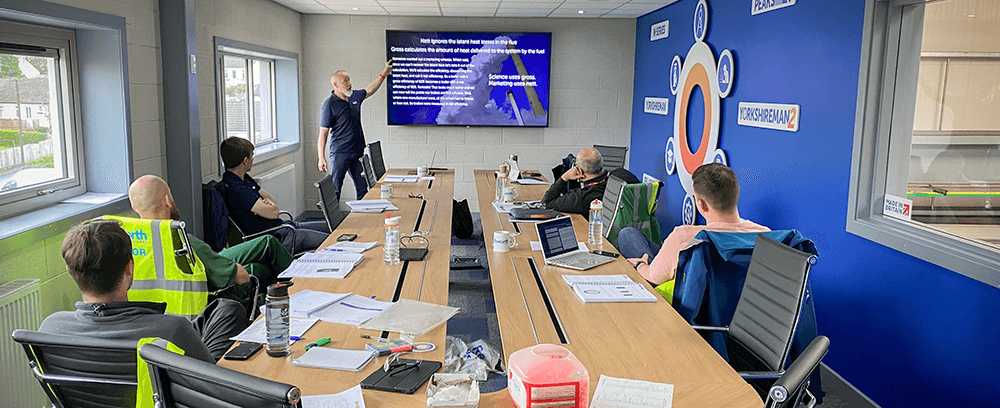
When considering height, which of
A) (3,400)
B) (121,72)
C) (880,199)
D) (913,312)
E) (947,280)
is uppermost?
(121,72)

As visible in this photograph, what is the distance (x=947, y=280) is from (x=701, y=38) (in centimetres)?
367

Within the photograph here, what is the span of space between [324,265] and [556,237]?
1.10 metres

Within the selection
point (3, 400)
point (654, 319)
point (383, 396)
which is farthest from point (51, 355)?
point (654, 319)

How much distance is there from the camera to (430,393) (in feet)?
6.15

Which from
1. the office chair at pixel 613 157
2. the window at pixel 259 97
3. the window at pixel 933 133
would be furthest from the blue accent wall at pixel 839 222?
the window at pixel 259 97

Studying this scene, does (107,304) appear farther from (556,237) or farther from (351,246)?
(556,237)

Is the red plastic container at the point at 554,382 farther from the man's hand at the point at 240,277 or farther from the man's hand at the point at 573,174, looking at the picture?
the man's hand at the point at 573,174

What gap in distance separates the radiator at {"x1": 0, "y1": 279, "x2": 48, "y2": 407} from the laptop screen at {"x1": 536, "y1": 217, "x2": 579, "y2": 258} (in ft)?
7.48

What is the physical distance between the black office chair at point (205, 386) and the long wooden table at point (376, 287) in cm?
Answer: 39

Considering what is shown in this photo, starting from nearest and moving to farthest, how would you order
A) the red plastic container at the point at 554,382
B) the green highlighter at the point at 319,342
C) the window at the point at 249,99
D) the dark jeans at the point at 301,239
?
the red plastic container at the point at 554,382 < the green highlighter at the point at 319,342 < the dark jeans at the point at 301,239 < the window at the point at 249,99

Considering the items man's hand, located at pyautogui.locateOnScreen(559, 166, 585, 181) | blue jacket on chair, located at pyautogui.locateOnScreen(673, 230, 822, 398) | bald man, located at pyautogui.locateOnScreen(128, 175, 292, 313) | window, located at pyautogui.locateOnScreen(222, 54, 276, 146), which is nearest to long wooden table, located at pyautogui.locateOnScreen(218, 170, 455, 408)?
bald man, located at pyautogui.locateOnScreen(128, 175, 292, 313)

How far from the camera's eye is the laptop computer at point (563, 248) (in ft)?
10.9

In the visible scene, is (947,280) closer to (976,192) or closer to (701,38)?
(976,192)

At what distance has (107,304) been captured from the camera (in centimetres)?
199
